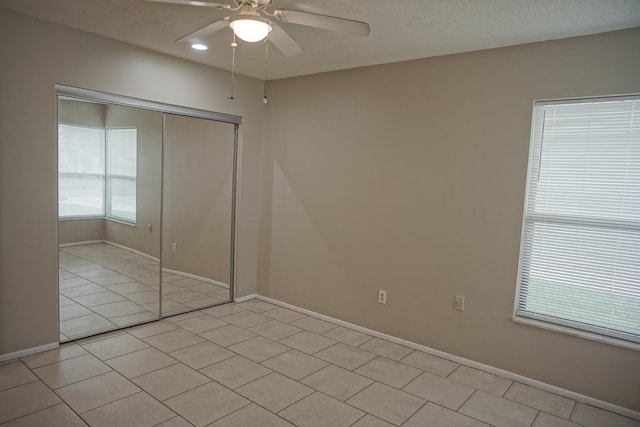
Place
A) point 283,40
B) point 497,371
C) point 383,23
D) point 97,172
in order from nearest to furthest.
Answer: point 283,40 < point 383,23 < point 497,371 < point 97,172

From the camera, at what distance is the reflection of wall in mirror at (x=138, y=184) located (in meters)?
3.43

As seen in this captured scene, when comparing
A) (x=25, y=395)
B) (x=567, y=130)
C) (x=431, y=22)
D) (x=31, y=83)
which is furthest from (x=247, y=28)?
(x=25, y=395)

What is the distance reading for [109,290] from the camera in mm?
3863

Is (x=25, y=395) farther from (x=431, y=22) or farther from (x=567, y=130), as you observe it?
(x=567, y=130)

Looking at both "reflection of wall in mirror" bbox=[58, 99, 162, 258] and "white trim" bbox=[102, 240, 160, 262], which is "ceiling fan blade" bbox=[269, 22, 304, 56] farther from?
"white trim" bbox=[102, 240, 160, 262]

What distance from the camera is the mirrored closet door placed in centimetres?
345

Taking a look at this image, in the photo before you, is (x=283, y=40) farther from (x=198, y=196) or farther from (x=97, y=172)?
(x=198, y=196)

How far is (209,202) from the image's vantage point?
448 centimetres

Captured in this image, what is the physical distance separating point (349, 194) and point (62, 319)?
273cm

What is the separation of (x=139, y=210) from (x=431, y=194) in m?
2.67

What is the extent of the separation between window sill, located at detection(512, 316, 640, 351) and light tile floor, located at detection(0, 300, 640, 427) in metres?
0.46

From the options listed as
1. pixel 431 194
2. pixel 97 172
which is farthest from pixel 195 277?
pixel 431 194

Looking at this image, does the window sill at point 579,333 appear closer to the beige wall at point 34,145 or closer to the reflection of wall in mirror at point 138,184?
the reflection of wall in mirror at point 138,184

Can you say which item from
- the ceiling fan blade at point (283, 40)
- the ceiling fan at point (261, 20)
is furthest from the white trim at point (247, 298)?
the ceiling fan at point (261, 20)
